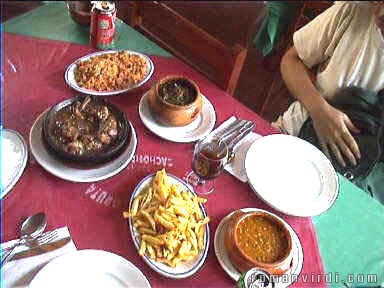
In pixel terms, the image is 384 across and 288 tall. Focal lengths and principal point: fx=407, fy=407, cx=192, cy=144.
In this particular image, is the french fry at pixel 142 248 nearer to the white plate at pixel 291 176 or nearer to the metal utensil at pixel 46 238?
the metal utensil at pixel 46 238

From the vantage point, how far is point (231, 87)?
4.30 ft

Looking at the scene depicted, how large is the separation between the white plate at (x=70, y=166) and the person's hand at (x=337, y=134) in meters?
0.66

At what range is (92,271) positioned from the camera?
84 cm

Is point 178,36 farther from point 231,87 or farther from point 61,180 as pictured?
point 61,180

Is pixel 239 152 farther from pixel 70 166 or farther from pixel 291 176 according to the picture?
pixel 70 166

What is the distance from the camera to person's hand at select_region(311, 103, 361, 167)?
1304mm

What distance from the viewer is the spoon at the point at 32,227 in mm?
859

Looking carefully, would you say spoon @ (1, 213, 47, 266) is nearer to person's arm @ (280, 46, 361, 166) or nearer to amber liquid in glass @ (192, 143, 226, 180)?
amber liquid in glass @ (192, 143, 226, 180)

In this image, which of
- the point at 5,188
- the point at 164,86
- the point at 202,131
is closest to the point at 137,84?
the point at 164,86

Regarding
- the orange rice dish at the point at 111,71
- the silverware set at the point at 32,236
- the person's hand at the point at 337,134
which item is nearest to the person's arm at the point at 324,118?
the person's hand at the point at 337,134

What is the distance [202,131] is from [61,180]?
41 cm

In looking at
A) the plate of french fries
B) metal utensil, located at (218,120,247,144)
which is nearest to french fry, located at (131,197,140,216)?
the plate of french fries

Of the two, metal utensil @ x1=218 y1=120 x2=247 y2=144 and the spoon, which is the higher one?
metal utensil @ x1=218 y1=120 x2=247 y2=144

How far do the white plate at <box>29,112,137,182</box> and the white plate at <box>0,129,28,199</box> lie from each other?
0.03 metres
